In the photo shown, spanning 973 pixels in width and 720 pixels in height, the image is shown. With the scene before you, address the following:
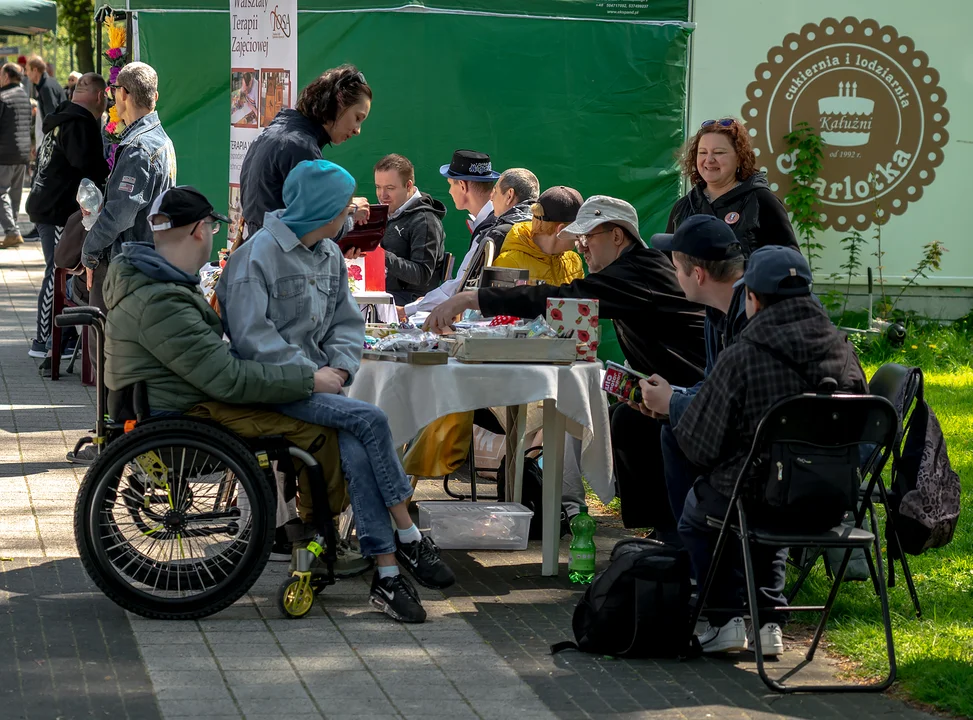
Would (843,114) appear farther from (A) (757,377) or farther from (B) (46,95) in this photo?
(B) (46,95)

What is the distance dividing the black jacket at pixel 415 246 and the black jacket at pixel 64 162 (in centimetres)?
284

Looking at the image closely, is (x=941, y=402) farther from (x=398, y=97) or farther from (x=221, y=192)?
(x=221, y=192)

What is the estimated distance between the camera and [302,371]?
502cm

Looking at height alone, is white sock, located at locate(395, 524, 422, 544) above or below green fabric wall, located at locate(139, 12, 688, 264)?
below

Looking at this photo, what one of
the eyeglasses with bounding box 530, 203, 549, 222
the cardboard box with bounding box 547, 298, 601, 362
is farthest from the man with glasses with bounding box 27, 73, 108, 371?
the cardboard box with bounding box 547, 298, 601, 362

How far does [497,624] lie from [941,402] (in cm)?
518

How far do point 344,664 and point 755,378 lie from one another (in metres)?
1.64

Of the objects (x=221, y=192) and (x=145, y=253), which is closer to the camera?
(x=145, y=253)

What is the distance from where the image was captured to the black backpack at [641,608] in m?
4.59

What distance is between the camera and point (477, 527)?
6008 millimetres

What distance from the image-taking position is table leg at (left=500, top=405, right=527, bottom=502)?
620 centimetres

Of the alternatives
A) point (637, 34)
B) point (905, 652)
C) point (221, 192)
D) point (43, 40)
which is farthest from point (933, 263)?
point (43, 40)

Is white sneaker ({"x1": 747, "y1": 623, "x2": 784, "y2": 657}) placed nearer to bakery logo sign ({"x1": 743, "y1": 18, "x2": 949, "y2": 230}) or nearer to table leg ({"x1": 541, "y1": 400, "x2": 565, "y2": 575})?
table leg ({"x1": 541, "y1": 400, "x2": 565, "y2": 575})

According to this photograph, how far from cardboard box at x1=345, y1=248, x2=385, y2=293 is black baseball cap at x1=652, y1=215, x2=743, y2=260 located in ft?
6.58
